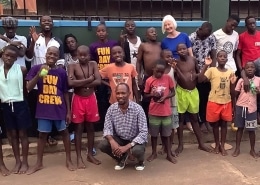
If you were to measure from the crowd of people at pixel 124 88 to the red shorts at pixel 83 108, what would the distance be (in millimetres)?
12

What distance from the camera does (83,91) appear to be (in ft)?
15.8

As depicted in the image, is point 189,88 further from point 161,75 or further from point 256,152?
point 256,152

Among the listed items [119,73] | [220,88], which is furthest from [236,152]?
[119,73]

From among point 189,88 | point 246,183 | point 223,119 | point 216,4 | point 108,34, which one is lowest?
point 246,183

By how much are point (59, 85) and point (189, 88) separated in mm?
1699

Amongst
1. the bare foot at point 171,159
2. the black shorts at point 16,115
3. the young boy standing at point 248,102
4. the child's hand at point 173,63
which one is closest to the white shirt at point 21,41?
the black shorts at point 16,115

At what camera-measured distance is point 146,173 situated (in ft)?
15.2

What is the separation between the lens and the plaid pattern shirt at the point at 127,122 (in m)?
4.57

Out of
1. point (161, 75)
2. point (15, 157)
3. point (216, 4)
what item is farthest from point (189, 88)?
point (15, 157)

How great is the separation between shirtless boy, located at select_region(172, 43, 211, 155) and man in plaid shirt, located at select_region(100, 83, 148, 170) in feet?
2.70

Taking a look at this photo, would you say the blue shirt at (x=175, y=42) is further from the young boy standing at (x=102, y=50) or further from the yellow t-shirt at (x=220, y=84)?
the young boy standing at (x=102, y=50)

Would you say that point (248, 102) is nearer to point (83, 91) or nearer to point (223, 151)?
point (223, 151)

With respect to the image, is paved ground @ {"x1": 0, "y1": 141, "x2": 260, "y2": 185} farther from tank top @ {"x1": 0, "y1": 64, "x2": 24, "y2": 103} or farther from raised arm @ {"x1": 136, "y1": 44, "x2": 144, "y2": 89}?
raised arm @ {"x1": 136, "y1": 44, "x2": 144, "y2": 89}

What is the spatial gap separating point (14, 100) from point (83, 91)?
81cm
